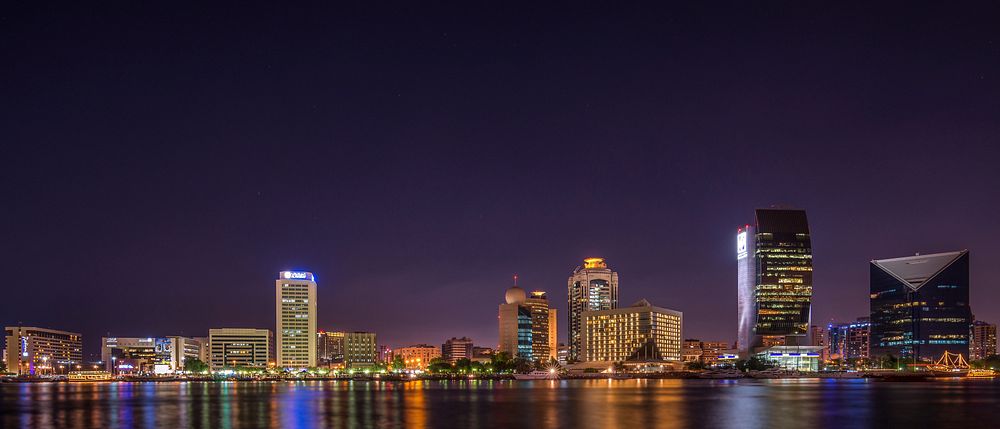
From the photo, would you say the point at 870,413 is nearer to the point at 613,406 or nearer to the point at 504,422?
the point at 613,406

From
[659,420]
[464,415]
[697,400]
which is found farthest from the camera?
[697,400]

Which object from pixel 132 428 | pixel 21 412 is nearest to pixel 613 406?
pixel 132 428

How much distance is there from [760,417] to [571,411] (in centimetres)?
1539

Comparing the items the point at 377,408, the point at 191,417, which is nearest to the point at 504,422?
the point at 377,408

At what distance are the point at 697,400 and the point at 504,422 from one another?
3634cm

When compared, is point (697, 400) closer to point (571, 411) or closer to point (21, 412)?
point (571, 411)

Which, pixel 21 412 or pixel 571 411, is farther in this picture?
pixel 21 412

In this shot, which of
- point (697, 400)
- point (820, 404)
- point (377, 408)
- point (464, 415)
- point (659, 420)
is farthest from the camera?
point (697, 400)

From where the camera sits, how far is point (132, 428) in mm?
59844

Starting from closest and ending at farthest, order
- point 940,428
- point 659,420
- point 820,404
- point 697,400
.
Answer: point 940,428 → point 659,420 → point 820,404 → point 697,400

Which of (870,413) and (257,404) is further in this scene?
(257,404)

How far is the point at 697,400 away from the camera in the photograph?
91.6 metres

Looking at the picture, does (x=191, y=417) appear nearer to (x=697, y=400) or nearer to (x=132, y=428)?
(x=132, y=428)

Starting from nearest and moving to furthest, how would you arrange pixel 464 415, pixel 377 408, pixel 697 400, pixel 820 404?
1. pixel 464 415
2. pixel 377 408
3. pixel 820 404
4. pixel 697 400
